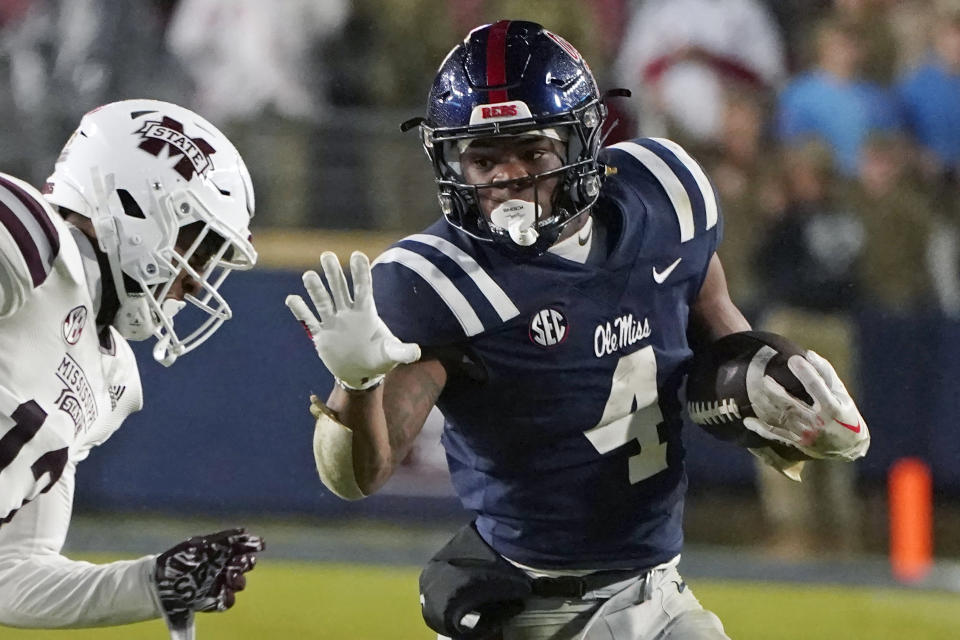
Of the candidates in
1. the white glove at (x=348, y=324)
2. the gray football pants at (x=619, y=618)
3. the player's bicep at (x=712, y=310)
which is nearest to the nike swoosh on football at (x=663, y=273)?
the player's bicep at (x=712, y=310)

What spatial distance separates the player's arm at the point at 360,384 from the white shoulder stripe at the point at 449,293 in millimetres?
94

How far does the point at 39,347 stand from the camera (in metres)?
2.73

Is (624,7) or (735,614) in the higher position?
(624,7)

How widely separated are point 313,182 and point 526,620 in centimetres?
403

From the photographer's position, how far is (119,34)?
6.86 metres

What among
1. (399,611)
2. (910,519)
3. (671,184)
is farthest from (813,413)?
(910,519)

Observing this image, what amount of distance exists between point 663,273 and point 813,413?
1.38 feet

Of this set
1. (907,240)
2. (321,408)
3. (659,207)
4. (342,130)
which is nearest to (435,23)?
(342,130)

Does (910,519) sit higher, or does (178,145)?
(178,145)

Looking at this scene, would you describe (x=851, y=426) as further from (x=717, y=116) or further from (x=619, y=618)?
(x=717, y=116)

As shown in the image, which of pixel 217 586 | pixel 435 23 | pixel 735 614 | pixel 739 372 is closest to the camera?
pixel 217 586

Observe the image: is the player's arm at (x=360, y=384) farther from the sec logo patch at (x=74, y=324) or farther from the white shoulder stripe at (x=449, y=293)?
the sec logo patch at (x=74, y=324)

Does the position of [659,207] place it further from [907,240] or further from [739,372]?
[907,240]

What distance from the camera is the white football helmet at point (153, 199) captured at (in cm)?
296
